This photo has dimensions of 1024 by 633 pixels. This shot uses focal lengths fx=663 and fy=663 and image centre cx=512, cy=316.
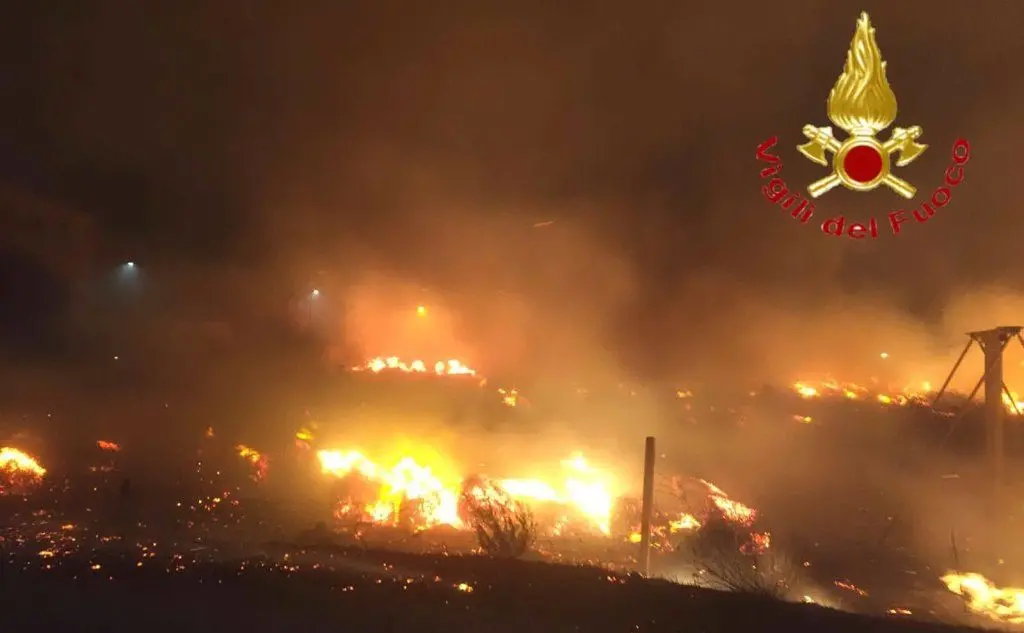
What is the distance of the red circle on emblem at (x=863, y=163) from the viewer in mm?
11156

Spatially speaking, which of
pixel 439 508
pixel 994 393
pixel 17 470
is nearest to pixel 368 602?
pixel 439 508

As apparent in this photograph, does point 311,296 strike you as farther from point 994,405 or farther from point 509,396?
point 994,405

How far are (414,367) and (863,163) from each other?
1941cm

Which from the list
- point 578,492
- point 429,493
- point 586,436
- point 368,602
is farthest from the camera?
point 586,436

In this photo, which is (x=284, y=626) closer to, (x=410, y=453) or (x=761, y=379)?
(x=410, y=453)

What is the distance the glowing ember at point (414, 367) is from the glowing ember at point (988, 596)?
678 inches

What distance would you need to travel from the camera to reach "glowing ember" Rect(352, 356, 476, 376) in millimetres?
25453

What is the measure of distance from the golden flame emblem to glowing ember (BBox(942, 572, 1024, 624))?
7134 mm

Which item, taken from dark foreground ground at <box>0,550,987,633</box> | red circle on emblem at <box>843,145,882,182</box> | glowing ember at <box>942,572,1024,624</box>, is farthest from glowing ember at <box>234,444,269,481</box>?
glowing ember at <box>942,572,1024,624</box>

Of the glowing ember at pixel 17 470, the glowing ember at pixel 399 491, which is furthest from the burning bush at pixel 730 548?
the glowing ember at pixel 17 470

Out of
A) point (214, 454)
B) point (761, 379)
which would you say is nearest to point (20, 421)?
point (214, 454)

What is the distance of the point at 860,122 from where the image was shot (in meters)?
11.0

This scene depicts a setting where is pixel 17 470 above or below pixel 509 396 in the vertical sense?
below

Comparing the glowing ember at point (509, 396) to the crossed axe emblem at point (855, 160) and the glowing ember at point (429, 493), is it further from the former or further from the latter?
the crossed axe emblem at point (855, 160)
